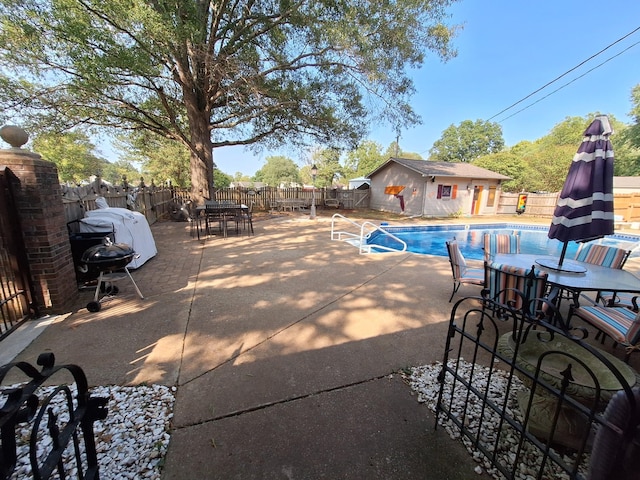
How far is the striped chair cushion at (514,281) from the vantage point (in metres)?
2.82

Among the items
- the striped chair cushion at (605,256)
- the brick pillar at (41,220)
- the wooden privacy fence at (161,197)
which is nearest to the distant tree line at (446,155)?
the wooden privacy fence at (161,197)

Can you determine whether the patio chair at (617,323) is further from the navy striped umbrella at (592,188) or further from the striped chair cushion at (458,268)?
the striped chair cushion at (458,268)

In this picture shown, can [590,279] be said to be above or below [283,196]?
below

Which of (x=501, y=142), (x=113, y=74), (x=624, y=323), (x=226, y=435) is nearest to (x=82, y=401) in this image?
(x=226, y=435)

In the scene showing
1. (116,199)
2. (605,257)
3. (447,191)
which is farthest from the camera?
(447,191)

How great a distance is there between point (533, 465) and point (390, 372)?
1.05 m

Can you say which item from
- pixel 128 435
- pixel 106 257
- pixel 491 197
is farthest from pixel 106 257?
pixel 491 197

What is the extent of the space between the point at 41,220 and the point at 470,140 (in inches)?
2110

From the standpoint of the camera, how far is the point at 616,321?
9.04 ft

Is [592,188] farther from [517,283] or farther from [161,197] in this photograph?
[161,197]

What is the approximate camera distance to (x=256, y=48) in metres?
10.2

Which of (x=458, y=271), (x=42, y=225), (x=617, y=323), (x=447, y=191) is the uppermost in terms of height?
(x=447, y=191)

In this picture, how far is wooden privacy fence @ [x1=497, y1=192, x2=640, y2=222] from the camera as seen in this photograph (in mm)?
13133

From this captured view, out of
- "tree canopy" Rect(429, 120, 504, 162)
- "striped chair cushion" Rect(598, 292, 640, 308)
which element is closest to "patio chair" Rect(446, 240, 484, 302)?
"striped chair cushion" Rect(598, 292, 640, 308)
